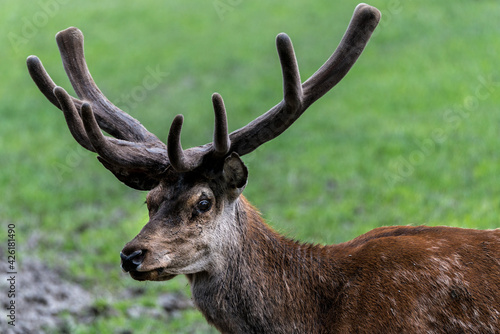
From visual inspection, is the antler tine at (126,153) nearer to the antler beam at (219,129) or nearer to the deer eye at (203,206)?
the antler beam at (219,129)

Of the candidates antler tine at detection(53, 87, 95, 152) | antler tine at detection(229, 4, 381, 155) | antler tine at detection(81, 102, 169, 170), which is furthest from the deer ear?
antler tine at detection(53, 87, 95, 152)

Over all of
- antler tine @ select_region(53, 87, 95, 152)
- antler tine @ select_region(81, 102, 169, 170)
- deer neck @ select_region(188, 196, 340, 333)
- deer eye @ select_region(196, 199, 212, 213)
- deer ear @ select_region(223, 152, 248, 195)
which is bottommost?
deer neck @ select_region(188, 196, 340, 333)

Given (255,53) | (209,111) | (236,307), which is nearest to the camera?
(236,307)

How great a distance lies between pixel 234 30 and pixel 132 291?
14368 millimetres

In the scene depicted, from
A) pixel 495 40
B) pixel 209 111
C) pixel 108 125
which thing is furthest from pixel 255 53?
pixel 108 125

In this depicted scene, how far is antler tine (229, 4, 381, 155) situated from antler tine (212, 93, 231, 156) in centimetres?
19

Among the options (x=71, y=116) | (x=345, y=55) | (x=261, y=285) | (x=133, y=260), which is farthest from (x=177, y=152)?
(x=345, y=55)

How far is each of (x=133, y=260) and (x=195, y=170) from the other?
25.5 inches

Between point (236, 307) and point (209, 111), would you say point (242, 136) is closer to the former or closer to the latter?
point (236, 307)

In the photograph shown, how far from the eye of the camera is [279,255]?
168 inches

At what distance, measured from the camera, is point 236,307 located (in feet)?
13.1

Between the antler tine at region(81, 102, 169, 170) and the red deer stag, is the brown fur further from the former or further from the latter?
the antler tine at region(81, 102, 169, 170)

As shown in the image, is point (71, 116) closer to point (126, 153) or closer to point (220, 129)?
point (126, 153)

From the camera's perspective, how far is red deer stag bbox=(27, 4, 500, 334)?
379 cm
